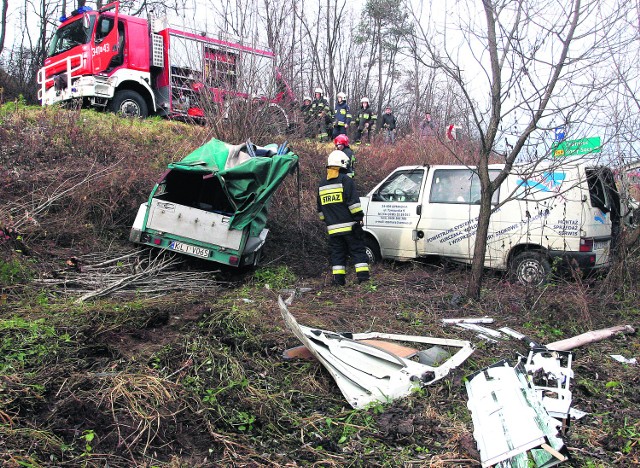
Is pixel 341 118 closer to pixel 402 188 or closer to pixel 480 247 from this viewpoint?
pixel 402 188

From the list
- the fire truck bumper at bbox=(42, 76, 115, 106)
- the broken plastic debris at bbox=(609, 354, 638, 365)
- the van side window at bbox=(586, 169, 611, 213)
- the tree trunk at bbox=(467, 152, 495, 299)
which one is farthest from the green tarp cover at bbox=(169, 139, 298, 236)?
the fire truck bumper at bbox=(42, 76, 115, 106)

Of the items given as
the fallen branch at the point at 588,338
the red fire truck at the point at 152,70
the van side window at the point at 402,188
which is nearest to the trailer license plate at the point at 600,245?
the fallen branch at the point at 588,338

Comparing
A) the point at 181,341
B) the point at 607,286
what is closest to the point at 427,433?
the point at 181,341

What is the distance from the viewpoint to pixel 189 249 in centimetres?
696

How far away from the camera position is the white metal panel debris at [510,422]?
2748 millimetres

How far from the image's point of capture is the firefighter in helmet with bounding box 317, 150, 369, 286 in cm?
717

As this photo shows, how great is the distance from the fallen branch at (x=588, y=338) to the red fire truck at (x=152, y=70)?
741 centimetres

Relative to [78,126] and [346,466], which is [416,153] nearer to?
[78,126]

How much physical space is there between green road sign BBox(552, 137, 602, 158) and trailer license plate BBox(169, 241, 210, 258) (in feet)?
14.0

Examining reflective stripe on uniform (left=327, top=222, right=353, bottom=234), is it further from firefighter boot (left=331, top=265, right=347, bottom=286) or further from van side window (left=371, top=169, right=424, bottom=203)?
van side window (left=371, top=169, right=424, bottom=203)

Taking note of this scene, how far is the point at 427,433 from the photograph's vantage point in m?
3.42

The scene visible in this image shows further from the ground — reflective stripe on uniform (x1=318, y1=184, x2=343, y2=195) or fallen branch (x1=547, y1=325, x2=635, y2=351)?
reflective stripe on uniform (x1=318, y1=184, x2=343, y2=195)

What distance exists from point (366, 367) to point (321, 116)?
1061cm

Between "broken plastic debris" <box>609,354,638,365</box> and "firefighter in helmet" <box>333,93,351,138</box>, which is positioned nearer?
"broken plastic debris" <box>609,354,638,365</box>
